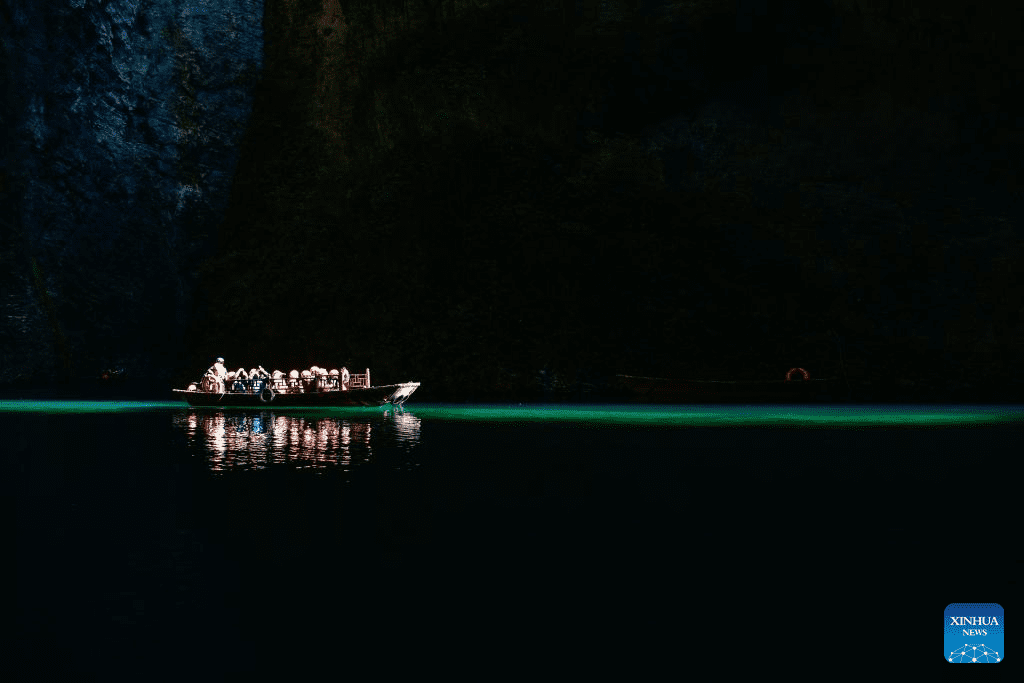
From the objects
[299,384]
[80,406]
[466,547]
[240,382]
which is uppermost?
[240,382]

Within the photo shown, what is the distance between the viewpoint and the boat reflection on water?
19.1m

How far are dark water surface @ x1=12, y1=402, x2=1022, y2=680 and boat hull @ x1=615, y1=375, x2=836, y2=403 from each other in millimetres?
22312

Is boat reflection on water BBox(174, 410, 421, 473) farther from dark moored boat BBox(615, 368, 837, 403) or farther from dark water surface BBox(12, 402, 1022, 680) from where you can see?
dark moored boat BBox(615, 368, 837, 403)

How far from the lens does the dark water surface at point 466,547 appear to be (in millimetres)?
7512

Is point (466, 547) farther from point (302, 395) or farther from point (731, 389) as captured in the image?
point (731, 389)

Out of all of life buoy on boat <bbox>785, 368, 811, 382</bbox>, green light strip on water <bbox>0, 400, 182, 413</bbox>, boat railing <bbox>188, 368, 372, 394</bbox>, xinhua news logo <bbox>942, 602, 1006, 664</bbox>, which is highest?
life buoy on boat <bbox>785, 368, 811, 382</bbox>

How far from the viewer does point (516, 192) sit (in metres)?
51.0

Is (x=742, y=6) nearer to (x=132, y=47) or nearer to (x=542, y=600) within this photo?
(x=132, y=47)

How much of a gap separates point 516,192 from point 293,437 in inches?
1109

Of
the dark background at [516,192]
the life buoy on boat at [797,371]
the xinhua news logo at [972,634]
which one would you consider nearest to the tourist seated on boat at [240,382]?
the dark background at [516,192]

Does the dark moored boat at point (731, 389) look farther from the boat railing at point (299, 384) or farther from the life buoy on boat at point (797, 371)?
the boat railing at point (299, 384)

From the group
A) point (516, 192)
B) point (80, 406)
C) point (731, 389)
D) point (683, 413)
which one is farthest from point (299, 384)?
point (731, 389)

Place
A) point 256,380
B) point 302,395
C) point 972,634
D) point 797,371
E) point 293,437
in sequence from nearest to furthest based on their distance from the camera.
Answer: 1. point 972,634
2. point 293,437
3. point 302,395
4. point 797,371
5. point 256,380

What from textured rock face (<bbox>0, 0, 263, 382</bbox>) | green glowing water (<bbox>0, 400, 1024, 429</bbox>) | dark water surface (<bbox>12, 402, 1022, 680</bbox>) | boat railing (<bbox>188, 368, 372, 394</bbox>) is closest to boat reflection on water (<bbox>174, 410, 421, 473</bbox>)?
dark water surface (<bbox>12, 402, 1022, 680</bbox>)
